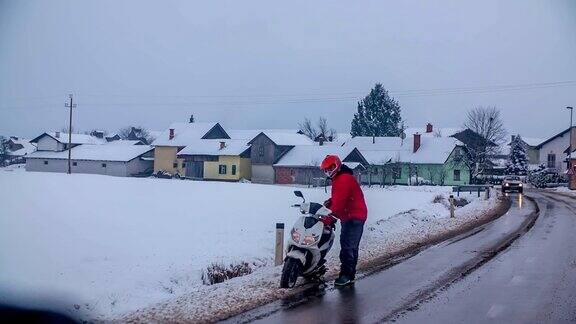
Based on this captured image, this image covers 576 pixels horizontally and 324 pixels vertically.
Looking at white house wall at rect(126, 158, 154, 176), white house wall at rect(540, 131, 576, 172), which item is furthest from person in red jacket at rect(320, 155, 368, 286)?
white house wall at rect(540, 131, 576, 172)

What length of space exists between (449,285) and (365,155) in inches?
2962

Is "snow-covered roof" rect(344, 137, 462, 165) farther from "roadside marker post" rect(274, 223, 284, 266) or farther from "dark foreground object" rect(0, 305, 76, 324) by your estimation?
"dark foreground object" rect(0, 305, 76, 324)

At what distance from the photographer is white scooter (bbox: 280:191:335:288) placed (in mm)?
10195

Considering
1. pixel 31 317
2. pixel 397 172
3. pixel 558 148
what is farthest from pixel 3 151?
pixel 31 317

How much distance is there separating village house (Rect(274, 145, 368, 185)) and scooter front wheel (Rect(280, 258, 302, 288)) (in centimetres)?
6601

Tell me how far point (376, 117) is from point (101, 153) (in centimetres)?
4979

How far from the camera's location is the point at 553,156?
99875 mm

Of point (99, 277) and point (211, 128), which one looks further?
point (211, 128)

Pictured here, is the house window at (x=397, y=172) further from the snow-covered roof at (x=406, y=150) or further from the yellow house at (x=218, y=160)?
the yellow house at (x=218, y=160)

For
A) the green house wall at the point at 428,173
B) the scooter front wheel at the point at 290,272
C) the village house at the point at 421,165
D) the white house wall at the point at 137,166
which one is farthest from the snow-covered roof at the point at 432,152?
the scooter front wheel at the point at 290,272

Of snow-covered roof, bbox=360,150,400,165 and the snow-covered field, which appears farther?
snow-covered roof, bbox=360,150,400,165

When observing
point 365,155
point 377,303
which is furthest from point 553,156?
point 377,303

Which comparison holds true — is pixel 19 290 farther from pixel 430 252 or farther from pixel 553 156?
pixel 553 156

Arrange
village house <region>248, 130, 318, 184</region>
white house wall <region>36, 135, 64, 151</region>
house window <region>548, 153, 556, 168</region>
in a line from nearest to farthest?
village house <region>248, 130, 318, 184</region> → white house wall <region>36, 135, 64, 151</region> → house window <region>548, 153, 556, 168</region>
